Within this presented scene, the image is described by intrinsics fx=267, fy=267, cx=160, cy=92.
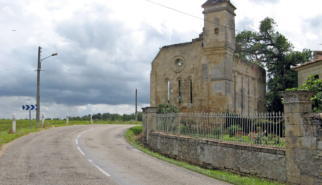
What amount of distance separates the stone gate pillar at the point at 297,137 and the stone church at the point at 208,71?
12.3 meters

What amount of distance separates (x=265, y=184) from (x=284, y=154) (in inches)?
46.9

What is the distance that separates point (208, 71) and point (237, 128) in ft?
39.4

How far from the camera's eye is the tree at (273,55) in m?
32.4

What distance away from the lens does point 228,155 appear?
10719 mm

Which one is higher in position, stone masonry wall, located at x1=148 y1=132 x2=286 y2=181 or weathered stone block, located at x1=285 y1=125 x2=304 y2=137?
weathered stone block, located at x1=285 y1=125 x2=304 y2=137

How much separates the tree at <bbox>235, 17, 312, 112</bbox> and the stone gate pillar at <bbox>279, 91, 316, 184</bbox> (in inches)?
981

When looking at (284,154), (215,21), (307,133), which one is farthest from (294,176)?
(215,21)

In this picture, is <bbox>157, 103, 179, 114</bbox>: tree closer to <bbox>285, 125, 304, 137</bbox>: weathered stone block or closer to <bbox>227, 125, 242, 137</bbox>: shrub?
<bbox>227, 125, 242, 137</bbox>: shrub

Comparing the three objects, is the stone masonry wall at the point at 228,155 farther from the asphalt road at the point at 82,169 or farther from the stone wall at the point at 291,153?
the asphalt road at the point at 82,169

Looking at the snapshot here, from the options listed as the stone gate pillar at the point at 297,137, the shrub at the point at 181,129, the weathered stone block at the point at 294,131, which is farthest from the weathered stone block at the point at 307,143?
the shrub at the point at 181,129

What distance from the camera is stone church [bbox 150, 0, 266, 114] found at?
2162cm

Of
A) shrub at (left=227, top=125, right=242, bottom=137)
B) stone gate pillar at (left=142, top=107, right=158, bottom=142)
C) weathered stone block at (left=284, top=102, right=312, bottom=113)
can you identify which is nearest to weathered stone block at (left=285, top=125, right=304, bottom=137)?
weathered stone block at (left=284, top=102, right=312, bottom=113)

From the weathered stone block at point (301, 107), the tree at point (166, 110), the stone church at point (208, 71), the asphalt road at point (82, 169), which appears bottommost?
the asphalt road at point (82, 169)

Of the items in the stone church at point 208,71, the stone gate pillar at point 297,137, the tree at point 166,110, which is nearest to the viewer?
the stone gate pillar at point 297,137
